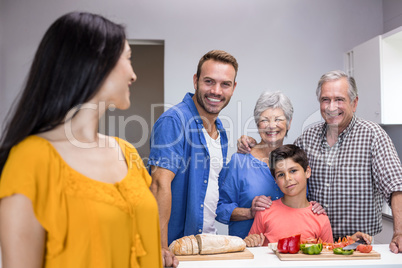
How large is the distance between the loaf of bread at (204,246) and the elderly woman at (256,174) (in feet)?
1.53

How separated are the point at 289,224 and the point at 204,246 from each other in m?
0.54

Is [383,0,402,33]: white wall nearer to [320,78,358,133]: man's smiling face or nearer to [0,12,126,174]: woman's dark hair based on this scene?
[320,78,358,133]: man's smiling face

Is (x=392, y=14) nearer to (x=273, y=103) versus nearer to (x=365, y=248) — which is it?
(x=273, y=103)

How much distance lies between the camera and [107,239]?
89 cm

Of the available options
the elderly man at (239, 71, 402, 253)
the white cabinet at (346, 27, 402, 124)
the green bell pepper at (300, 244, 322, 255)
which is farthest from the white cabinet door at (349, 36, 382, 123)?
the green bell pepper at (300, 244, 322, 255)

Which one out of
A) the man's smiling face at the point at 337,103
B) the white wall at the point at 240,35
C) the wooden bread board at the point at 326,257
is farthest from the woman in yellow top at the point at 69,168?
the white wall at the point at 240,35

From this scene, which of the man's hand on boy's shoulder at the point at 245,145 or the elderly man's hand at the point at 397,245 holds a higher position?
the man's hand on boy's shoulder at the point at 245,145

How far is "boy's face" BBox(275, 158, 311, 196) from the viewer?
72.3 inches

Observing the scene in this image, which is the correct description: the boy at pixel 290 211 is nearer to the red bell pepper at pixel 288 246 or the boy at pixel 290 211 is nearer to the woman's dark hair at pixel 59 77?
the red bell pepper at pixel 288 246

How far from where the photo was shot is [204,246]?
144 centimetres

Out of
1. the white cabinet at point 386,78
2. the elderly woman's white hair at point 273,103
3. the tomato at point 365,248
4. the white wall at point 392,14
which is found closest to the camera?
the tomato at point 365,248

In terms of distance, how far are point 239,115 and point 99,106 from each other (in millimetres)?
2715

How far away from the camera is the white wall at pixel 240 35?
3.49 m

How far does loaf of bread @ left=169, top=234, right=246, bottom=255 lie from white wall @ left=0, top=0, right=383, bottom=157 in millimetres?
2165
